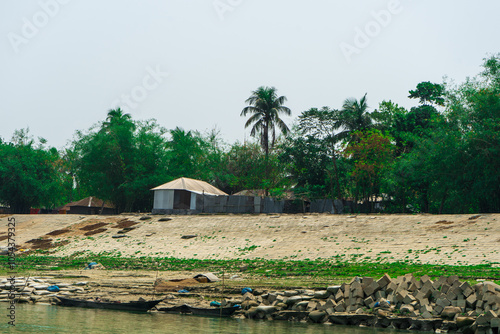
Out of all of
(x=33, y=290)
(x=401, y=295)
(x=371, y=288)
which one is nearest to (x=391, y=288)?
(x=401, y=295)

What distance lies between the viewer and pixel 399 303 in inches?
746

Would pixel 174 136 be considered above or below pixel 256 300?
above

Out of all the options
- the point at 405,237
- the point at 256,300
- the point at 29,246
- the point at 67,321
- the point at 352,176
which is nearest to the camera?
the point at 67,321

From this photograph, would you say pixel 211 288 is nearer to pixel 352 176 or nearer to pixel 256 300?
pixel 256 300

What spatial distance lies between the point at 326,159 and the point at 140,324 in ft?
142

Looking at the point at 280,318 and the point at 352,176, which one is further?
the point at 352,176

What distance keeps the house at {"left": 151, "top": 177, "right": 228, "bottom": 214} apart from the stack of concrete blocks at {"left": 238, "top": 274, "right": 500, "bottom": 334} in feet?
98.1

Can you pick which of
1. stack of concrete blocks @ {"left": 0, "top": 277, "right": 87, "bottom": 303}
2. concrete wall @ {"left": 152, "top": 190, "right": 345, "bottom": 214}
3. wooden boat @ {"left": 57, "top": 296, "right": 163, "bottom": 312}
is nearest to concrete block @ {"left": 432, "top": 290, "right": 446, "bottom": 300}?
wooden boat @ {"left": 57, "top": 296, "right": 163, "bottom": 312}

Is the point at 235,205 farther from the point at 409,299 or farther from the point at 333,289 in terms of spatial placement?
the point at 409,299

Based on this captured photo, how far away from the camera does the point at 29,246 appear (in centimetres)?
4259

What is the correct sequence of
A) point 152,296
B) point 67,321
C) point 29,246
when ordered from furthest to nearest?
point 29,246 → point 152,296 → point 67,321

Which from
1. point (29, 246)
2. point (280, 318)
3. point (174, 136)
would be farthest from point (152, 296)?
point (174, 136)

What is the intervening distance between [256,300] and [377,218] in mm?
19233

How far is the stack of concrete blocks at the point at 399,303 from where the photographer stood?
17.2 meters
